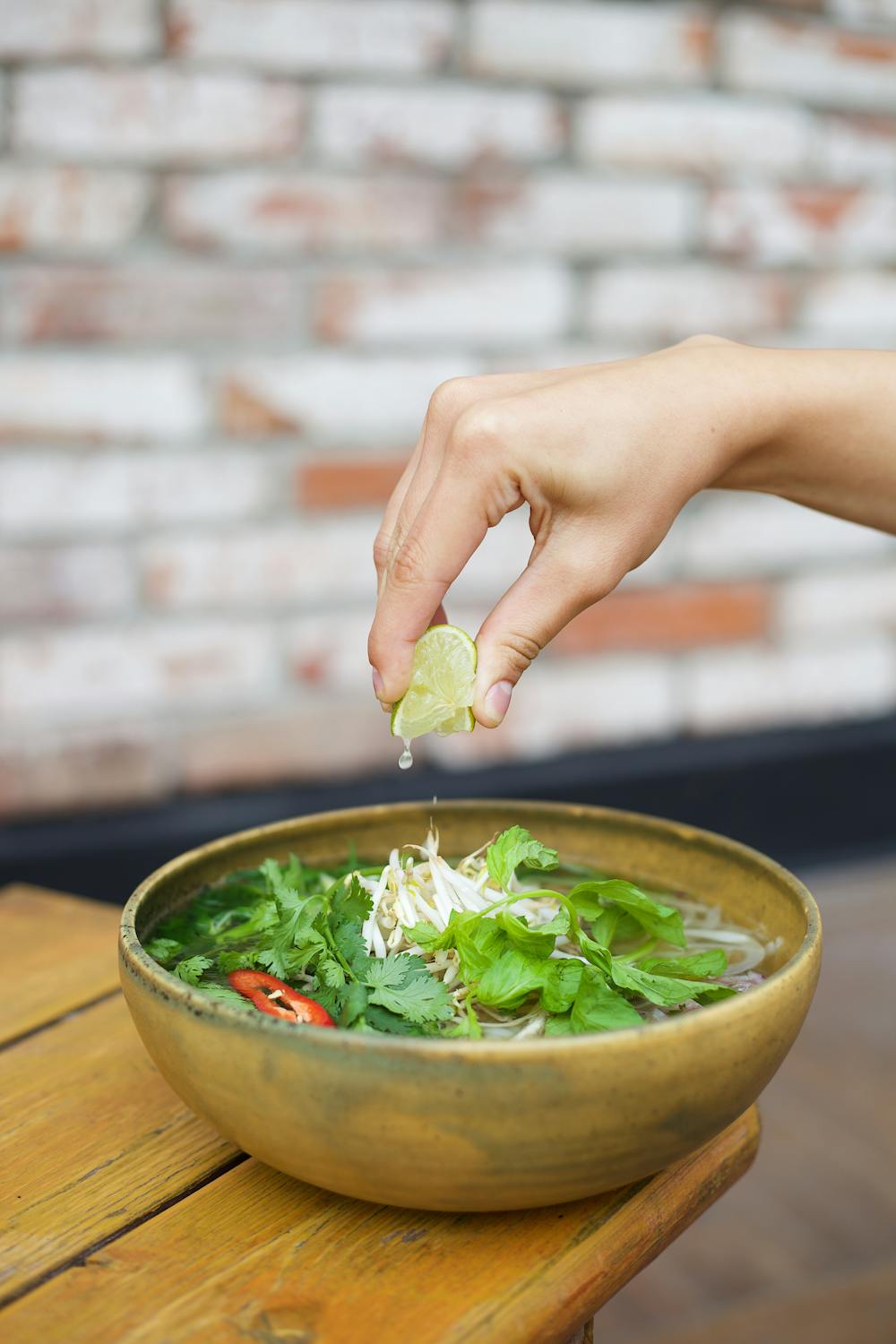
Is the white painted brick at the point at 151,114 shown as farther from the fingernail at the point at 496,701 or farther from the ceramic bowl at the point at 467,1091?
the ceramic bowl at the point at 467,1091

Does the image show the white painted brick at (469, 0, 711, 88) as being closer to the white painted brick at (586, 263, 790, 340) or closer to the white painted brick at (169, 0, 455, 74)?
the white painted brick at (169, 0, 455, 74)

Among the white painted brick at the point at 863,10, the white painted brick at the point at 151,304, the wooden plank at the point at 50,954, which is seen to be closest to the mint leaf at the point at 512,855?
the wooden plank at the point at 50,954

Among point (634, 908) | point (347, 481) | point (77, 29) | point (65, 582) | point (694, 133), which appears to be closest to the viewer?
point (634, 908)

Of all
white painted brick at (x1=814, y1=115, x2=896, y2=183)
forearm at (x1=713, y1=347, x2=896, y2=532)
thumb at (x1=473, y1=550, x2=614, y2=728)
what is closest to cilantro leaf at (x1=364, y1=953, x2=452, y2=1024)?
thumb at (x1=473, y1=550, x2=614, y2=728)

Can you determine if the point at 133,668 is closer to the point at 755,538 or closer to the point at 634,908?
the point at 755,538

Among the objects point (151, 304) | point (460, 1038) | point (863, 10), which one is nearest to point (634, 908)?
point (460, 1038)

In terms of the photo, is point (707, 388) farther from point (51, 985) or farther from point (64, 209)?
point (64, 209)

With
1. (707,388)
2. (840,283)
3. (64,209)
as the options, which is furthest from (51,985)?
(840,283)

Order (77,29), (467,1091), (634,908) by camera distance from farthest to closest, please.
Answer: (77,29), (634,908), (467,1091)
